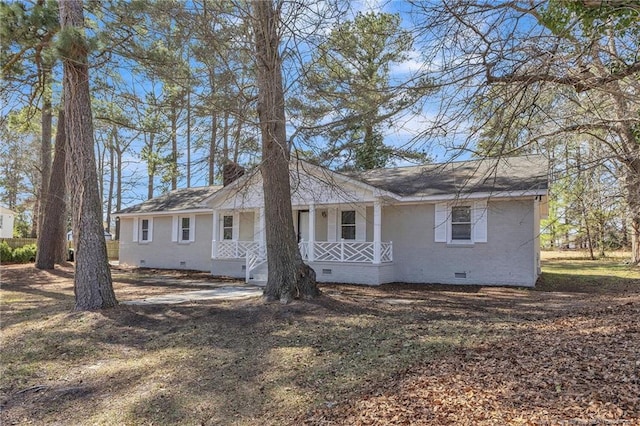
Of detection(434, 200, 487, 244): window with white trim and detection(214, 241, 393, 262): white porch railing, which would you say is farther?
detection(214, 241, 393, 262): white porch railing

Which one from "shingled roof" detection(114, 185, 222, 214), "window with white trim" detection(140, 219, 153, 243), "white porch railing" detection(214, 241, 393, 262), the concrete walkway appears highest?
"shingled roof" detection(114, 185, 222, 214)

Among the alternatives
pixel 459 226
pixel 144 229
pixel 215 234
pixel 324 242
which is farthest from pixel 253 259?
pixel 144 229

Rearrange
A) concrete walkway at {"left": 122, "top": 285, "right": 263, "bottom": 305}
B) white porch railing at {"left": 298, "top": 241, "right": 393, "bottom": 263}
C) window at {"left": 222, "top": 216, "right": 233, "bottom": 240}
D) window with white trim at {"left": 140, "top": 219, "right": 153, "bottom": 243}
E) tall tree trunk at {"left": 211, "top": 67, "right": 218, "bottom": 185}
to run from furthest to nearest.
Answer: window with white trim at {"left": 140, "top": 219, "right": 153, "bottom": 243} < window at {"left": 222, "top": 216, "right": 233, "bottom": 240} < white porch railing at {"left": 298, "top": 241, "right": 393, "bottom": 263} < concrete walkway at {"left": 122, "top": 285, "right": 263, "bottom": 305} < tall tree trunk at {"left": 211, "top": 67, "right": 218, "bottom": 185}

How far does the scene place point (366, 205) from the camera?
46.8 feet

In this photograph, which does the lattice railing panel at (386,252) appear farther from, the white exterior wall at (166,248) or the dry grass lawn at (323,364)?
the white exterior wall at (166,248)

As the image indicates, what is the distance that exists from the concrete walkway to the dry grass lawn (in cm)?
94

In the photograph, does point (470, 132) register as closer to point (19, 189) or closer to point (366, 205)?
point (366, 205)

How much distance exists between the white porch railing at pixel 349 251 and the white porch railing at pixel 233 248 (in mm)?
2604

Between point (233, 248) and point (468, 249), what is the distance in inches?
339

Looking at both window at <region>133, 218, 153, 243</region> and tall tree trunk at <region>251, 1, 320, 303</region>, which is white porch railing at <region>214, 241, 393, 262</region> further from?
window at <region>133, 218, 153, 243</region>

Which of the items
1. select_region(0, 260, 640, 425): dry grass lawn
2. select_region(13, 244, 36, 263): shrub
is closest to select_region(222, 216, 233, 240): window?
select_region(0, 260, 640, 425): dry grass lawn

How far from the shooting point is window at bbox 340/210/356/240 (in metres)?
15.2

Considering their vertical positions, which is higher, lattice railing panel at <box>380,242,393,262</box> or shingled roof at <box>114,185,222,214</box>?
shingled roof at <box>114,185,222,214</box>

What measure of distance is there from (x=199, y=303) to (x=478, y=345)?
20.2 ft
